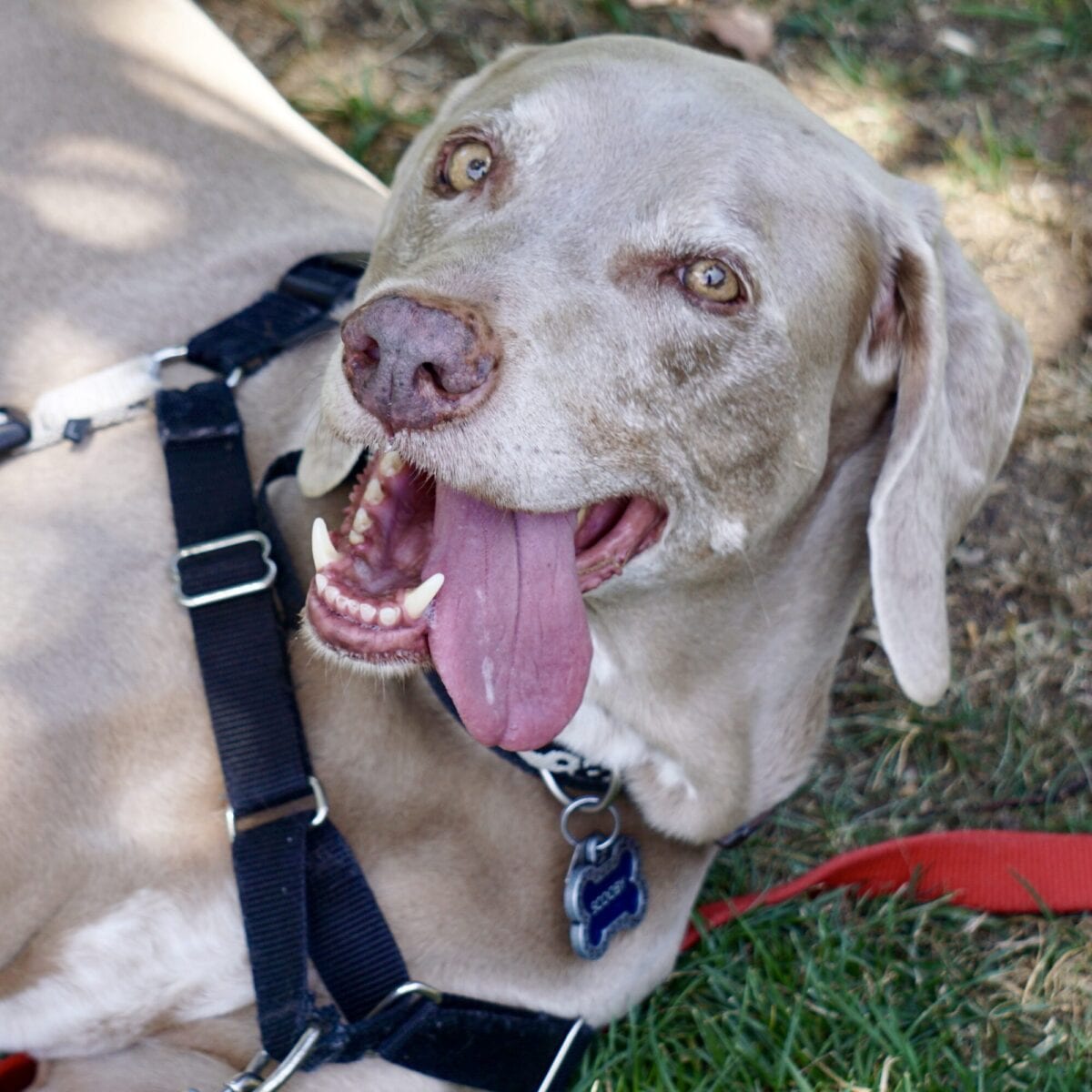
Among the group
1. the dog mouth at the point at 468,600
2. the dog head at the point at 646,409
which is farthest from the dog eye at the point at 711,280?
the dog mouth at the point at 468,600

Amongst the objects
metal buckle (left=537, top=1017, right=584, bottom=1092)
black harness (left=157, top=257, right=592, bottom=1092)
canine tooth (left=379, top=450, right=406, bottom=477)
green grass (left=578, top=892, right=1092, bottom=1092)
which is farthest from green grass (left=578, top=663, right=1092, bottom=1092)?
canine tooth (left=379, top=450, right=406, bottom=477)

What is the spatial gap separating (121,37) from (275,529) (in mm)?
1449

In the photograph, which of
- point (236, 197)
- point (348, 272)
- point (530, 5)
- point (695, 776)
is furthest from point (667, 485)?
point (530, 5)

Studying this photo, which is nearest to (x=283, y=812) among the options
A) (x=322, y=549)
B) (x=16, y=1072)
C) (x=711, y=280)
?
(x=322, y=549)

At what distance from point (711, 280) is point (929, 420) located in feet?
1.43

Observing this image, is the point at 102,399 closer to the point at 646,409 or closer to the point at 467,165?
the point at 467,165

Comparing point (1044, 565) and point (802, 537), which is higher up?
point (802, 537)

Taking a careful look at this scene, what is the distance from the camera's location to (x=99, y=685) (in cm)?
242

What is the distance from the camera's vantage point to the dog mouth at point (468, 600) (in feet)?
7.06

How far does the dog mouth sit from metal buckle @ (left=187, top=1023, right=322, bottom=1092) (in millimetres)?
600

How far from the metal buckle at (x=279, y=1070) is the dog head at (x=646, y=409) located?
613 millimetres

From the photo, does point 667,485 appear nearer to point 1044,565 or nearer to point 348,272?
point 348,272

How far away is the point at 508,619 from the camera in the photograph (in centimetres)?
219

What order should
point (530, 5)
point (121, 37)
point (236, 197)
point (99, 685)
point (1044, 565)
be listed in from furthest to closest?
point (530, 5), point (1044, 565), point (121, 37), point (236, 197), point (99, 685)
